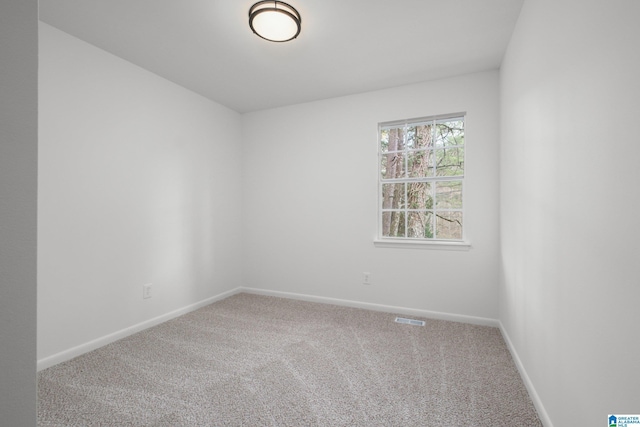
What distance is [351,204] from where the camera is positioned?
3709 millimetres

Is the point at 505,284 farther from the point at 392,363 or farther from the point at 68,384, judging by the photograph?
the point at 68,384

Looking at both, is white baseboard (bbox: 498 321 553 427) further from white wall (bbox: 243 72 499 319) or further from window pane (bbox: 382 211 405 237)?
window pane (bbox: 382 211 405 237)

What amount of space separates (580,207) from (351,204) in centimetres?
257

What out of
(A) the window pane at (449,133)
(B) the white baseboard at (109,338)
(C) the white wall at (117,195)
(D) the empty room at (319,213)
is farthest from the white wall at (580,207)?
(C) the white wall at (117,195)

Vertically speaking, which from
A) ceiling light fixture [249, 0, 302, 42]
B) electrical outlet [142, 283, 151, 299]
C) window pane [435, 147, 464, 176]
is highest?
ceiling light fixture [249, 0, 302, 42]

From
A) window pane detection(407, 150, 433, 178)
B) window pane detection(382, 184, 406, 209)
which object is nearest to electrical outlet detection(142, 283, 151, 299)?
window pane detection(382, 184, 406, 209)

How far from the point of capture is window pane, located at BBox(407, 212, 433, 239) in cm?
347

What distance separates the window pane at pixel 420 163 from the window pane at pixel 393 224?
506mm

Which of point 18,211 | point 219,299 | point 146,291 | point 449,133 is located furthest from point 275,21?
point 219,299

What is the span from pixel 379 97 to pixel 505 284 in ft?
7.83

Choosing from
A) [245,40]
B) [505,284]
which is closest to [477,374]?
[505,284]

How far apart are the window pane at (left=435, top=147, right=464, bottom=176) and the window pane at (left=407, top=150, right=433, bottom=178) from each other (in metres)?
0.09

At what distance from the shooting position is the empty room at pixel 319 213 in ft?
3.34

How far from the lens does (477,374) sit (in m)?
2.14
